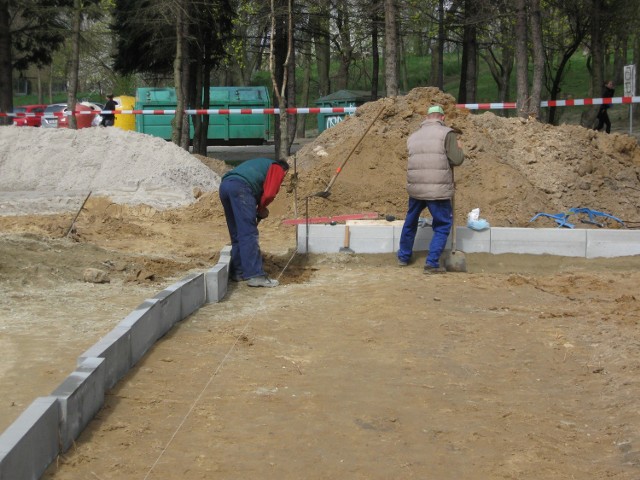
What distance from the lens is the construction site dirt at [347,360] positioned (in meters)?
4.61

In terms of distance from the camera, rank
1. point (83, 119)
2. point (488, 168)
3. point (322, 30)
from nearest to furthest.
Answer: point (488, 168) → point (322, 30) → point (83, 119)

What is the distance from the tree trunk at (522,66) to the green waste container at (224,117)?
1245 cm

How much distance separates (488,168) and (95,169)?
27.7 feet

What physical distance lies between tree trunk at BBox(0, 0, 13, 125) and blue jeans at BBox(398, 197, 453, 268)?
18201mm

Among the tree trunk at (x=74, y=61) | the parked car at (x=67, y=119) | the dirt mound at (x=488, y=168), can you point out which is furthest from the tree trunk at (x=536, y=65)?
the parked car at (x=67, y=119)

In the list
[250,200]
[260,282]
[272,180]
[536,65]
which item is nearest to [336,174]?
[272,180]

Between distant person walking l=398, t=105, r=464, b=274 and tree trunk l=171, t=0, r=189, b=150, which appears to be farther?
tree trunk l=171, t=0, r=189, b=150

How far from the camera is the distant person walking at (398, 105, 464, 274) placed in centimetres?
1009

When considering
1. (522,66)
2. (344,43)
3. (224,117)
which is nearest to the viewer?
(522,66)

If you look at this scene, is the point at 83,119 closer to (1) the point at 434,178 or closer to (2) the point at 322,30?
(2) the point at 322,30

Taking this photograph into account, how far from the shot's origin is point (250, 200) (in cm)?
916

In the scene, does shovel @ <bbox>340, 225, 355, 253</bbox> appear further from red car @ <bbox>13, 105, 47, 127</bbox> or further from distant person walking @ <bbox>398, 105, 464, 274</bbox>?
red car @ <bbox>13, 105, 47, 127</bbox>

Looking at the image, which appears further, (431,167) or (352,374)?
(431,167)

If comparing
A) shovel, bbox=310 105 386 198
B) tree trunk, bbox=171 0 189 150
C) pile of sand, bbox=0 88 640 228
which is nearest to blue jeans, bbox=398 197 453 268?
pile of sand, bbox=0 88 640 228
